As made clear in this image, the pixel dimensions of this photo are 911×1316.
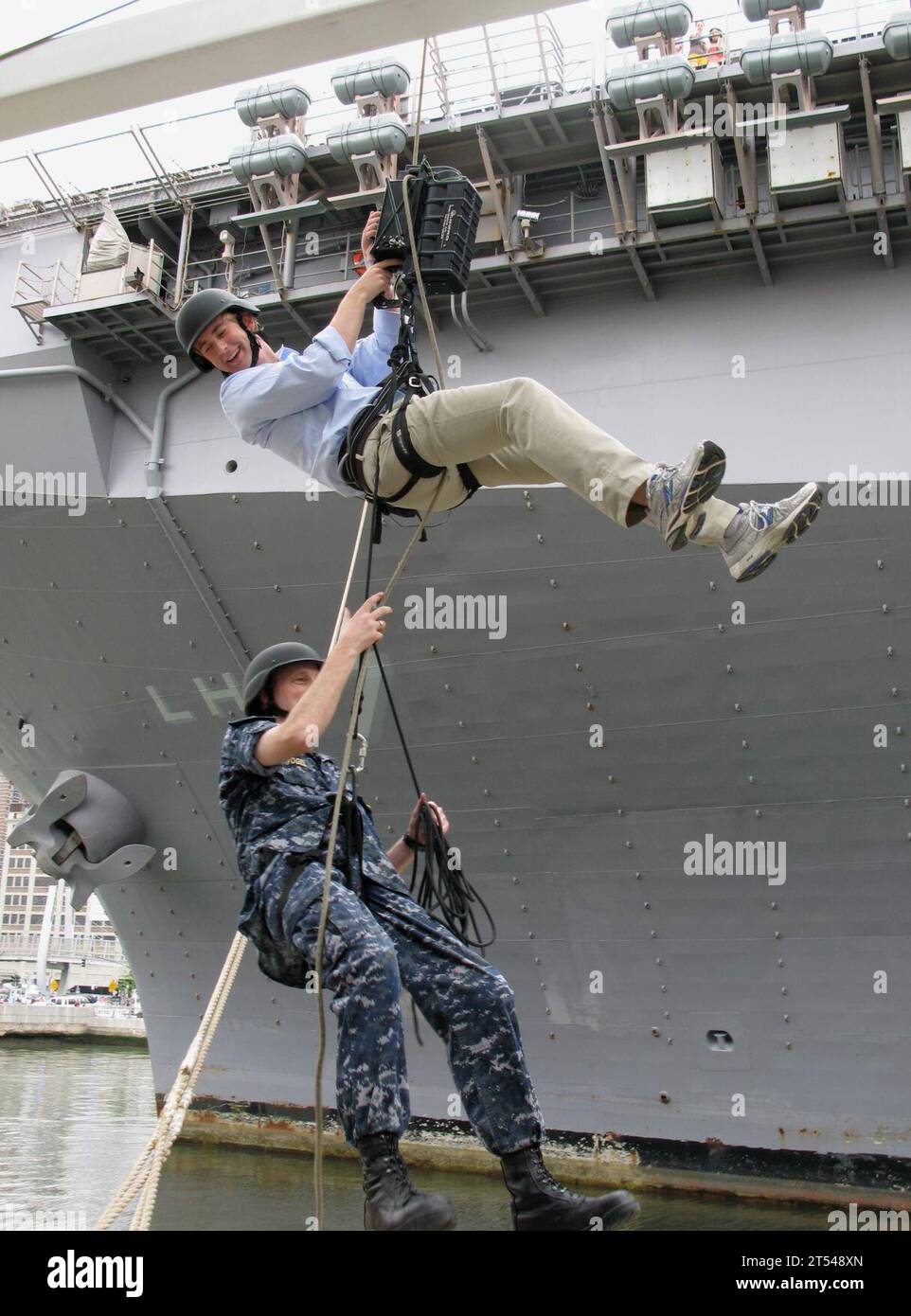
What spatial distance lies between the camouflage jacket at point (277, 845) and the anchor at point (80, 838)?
7333 millimetres

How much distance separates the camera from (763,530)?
4.02 meters

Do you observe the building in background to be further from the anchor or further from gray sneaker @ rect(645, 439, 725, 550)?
gray sneaker @ rect(645, 439, 725, 550)

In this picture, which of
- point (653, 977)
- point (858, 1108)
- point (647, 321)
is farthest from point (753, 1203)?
point (647, 321)

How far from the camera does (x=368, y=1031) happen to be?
339cm

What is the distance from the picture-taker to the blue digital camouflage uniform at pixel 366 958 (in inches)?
133

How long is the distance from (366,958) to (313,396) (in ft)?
7.16

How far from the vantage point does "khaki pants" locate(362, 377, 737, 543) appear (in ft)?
13.0
